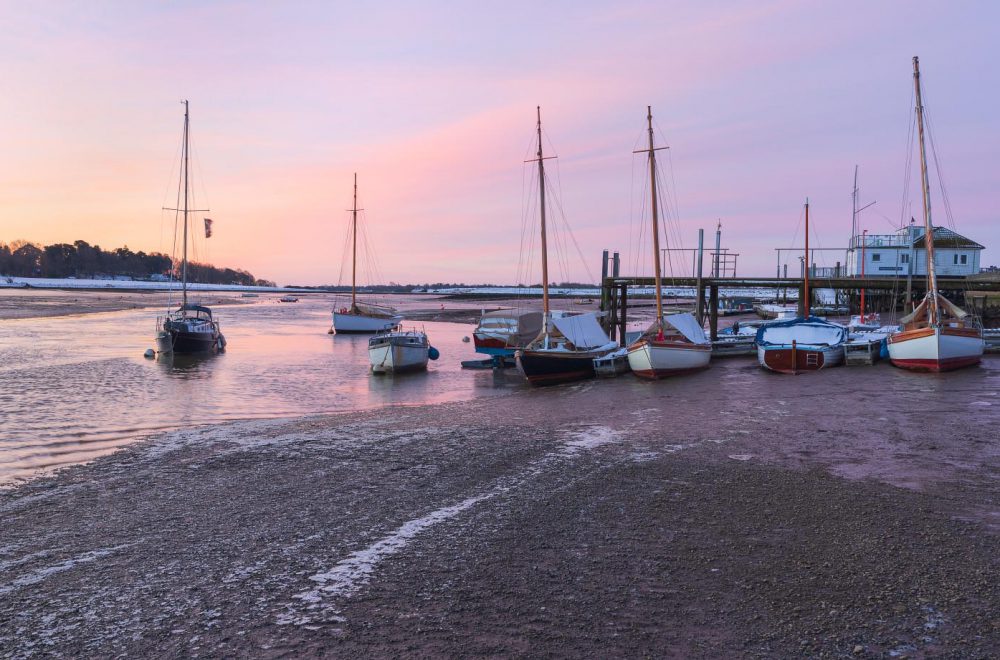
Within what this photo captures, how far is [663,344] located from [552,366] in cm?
430

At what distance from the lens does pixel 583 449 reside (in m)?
12.4

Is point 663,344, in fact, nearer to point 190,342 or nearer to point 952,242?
point 190,342

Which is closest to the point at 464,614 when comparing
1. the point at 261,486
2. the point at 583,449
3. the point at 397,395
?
the point at 261,486

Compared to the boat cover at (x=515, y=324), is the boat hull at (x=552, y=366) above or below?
below

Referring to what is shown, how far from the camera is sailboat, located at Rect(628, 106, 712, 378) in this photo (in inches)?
990

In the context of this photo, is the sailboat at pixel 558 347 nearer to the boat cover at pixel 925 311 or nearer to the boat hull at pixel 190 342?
the boat cover at pixel 925 311

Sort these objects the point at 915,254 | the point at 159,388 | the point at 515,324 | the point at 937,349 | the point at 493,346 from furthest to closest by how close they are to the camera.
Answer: the point at 915,254
the point at 515,324
the point at 493,346
the point at 159,388
the point at 937,349

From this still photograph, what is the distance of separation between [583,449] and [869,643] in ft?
24.6

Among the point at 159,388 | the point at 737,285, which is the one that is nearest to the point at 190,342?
the point at 159,388

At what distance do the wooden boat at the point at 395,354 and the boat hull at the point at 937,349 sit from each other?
19.8m

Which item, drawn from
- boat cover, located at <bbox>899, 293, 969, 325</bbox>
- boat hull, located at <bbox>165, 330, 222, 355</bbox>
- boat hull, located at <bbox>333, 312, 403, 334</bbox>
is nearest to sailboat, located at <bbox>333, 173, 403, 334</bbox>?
boat hull, located at <bbox>333, 312, 403, 334</bbox>

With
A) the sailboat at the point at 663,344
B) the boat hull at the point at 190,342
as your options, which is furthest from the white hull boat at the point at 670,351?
the boat hull at the point at 190,342

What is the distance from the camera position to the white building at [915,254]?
58844mm

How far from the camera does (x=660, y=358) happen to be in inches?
992
